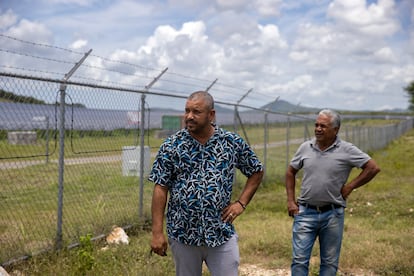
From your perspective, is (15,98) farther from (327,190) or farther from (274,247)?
(274,247)

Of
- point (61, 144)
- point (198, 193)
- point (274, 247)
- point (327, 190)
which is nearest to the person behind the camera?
point (198, 193)

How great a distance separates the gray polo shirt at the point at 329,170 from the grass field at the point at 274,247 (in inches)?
54.5

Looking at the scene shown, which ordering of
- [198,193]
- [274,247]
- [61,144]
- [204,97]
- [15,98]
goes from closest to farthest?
[198,193] < [204,97] < [15,98] < [61,144] < [274,247]

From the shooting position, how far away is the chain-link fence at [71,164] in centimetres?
556

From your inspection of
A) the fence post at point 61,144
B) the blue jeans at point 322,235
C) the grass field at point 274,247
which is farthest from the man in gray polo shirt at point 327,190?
the fence post at point 61,144

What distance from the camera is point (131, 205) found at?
7871 mm

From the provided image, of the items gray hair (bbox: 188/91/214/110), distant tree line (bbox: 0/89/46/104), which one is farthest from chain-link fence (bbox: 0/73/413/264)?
gray hair (bbox: 188/91/214/110)

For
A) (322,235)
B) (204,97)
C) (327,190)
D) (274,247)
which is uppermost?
(204,97)

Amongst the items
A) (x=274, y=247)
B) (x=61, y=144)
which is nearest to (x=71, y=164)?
(x=61, y=144)

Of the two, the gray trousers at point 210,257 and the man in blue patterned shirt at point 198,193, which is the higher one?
the man in blue patterned shirt at point 198,193

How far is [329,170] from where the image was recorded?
15.5 feet

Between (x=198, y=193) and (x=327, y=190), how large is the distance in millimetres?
1822

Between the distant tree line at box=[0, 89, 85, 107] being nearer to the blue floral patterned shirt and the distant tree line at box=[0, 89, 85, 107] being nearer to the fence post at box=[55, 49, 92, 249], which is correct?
the fence post at box=[55, 49, 92, 249]

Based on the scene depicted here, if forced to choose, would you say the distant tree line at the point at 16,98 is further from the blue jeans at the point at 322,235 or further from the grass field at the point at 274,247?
the blue jeans at the point at 322,235
